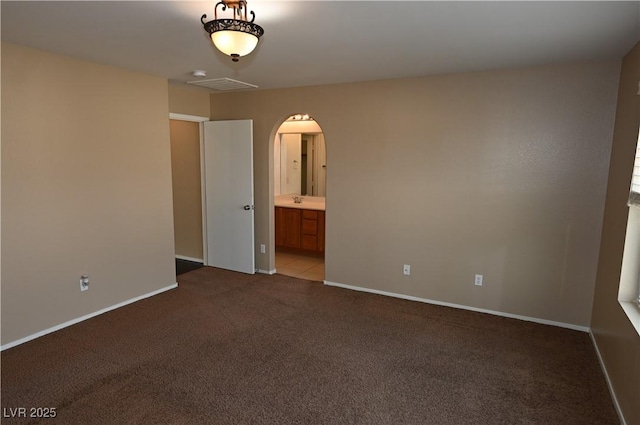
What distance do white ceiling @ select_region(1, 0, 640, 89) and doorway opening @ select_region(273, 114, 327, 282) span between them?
8.34 feet

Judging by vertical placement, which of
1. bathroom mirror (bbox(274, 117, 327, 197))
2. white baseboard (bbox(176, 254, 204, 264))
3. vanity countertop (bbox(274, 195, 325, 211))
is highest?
bathroom mirror (bbox(274, 117, 327, 197))

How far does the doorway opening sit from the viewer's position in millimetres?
5988

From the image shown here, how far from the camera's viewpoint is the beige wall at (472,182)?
135 inches

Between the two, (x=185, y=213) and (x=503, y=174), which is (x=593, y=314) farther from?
(x=185, y=213)

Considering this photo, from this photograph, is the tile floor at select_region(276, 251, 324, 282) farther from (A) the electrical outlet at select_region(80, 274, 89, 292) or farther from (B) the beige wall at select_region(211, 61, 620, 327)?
(A) the electrical outlet at select_region(80, 274, 89, 292)

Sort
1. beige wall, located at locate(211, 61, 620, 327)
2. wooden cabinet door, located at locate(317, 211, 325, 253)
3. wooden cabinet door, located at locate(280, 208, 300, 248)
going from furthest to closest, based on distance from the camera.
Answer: wooden cabinet door, located at locate(280, 208, 300, 248) < wooden cabinet door, located at locate(317, 211, 325, 253) < beige wall, located at locate(211, 61, 620, 327)

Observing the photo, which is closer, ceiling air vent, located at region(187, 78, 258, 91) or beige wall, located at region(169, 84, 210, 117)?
ceiling air vent, located at region(187, 78, 258, 91)

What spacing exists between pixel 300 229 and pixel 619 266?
4.17 meters

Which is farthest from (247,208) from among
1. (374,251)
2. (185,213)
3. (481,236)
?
(481,236)

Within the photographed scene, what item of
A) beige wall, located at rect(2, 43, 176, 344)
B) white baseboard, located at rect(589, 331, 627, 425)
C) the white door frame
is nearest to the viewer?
white baseboard, located at rect(589, 331, 627, 425)

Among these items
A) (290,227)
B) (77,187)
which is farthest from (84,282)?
(290,227)

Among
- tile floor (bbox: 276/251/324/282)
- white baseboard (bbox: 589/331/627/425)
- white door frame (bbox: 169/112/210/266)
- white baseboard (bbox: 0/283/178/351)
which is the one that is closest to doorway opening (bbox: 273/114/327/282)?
tile floor (bbox: 276/251/324/282)

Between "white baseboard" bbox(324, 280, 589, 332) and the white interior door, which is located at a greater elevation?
the white interior door

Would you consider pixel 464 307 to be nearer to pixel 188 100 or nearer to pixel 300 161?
pixel 300 161
